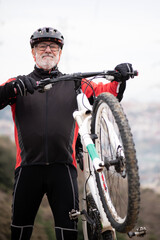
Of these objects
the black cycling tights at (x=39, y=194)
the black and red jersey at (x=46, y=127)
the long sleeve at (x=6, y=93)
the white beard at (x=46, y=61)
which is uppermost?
the white beard at (x=46, y=61)

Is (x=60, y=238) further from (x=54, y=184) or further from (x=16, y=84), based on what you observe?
(x=16, y=84)

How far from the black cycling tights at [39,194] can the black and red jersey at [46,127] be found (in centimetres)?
11

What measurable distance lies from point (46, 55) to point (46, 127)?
903 millimetres

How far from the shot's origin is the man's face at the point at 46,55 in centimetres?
349

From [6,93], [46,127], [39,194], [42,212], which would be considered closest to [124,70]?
[46,127]

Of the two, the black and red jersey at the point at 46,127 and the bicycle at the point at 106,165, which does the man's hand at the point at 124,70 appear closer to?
the bicycle at the point at 106,165

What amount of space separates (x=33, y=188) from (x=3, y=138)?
1436 cm

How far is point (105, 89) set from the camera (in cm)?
346

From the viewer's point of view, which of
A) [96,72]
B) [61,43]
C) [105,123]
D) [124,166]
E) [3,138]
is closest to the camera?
[124,166]

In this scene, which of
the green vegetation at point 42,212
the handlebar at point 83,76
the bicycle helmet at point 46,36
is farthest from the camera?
the green vegetation at point 42,212

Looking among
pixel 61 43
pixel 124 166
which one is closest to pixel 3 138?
pixel 61 43

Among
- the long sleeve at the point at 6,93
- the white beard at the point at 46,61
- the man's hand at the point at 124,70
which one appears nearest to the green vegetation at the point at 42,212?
the long sleeve at the point at 6,93

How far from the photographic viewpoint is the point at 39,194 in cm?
316

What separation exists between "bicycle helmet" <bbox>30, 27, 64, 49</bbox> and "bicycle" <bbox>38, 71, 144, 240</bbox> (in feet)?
2.30
